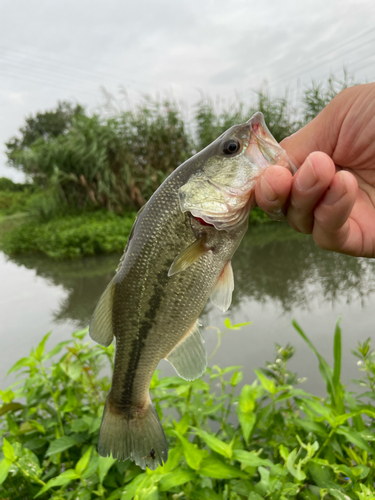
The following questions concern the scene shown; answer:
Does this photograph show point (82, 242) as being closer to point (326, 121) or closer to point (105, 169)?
point (105, 169)

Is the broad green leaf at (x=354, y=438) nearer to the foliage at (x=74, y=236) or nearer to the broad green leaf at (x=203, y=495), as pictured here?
the broad green leaf at (x=203, y=495)

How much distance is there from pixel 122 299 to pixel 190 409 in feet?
3.12

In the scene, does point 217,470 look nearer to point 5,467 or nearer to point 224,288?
point 224,288

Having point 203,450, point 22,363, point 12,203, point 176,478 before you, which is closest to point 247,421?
point 203,450

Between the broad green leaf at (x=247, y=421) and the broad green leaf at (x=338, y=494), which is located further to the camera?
the broad green leaf at (x=247, y=421)

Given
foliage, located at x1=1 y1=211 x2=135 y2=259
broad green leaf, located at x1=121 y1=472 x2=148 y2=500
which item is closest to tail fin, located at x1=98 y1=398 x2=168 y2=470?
broad green leaf, located at x1=121 y1=472 x2=148 y2=500

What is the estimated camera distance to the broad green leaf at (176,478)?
1219 mm

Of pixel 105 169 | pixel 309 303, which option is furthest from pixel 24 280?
pixel 309 303

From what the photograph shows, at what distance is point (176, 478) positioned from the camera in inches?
48.7

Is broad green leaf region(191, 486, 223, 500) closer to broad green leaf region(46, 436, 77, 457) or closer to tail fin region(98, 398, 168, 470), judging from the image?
tail fin region(98, 398, 168, 470)

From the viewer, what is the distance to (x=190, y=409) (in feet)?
5.98

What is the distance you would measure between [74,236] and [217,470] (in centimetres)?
761

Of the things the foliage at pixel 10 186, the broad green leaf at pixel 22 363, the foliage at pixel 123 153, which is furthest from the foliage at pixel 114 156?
the foliage at pixel 10 186

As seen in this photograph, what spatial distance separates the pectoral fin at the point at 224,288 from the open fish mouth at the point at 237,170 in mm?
216
